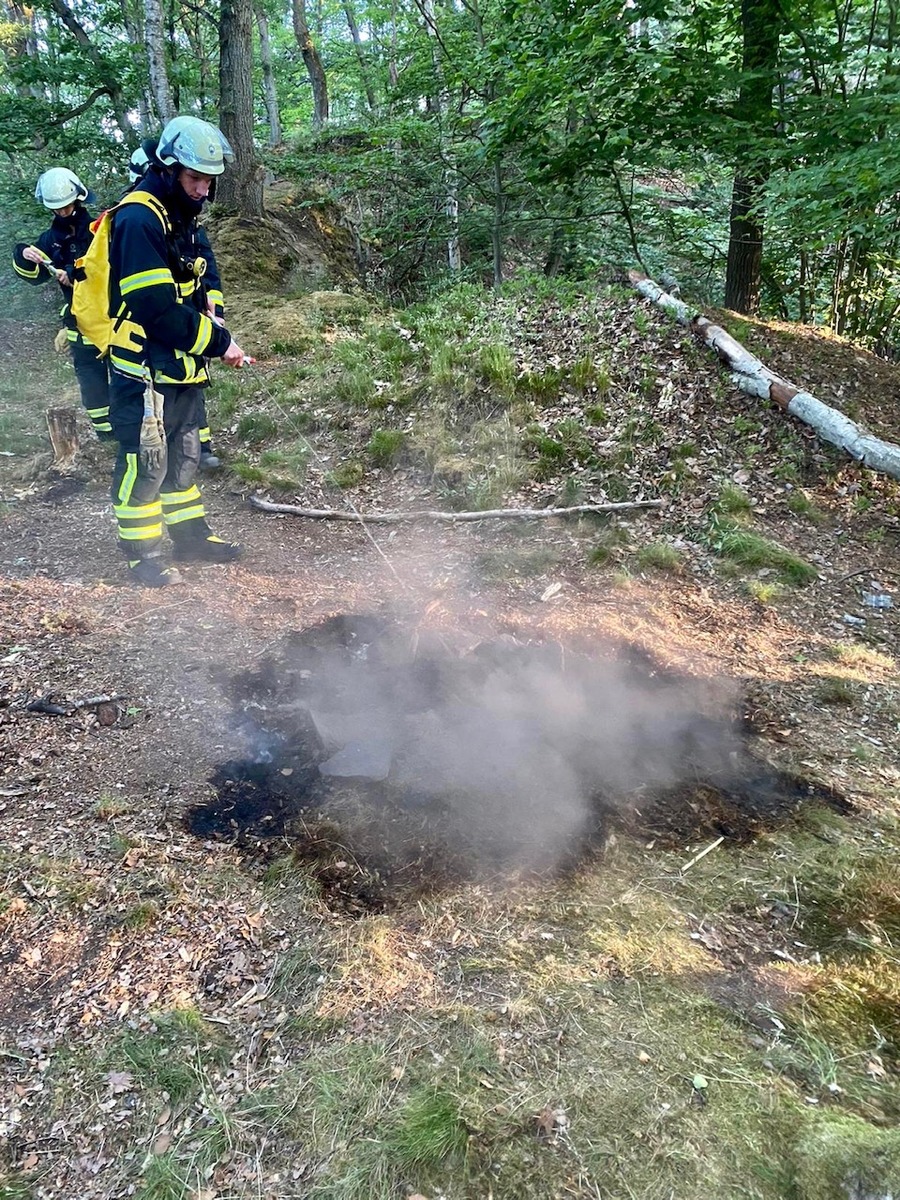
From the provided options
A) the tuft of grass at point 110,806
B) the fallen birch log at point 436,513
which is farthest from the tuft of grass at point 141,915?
the fallen birch log at point 436,513

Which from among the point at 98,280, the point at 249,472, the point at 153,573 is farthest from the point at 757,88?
the point at 153,573

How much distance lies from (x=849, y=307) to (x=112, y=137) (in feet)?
36.0

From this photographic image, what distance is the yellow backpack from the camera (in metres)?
4.09

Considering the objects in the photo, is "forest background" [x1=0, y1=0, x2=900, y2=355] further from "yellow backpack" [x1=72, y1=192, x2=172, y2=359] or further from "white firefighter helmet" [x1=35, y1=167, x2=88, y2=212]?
"yellow backpack" [x1=72, y1=192, x2=172, y2=359]

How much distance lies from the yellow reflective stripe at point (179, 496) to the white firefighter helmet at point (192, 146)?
2.01 metres

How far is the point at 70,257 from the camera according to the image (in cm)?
602

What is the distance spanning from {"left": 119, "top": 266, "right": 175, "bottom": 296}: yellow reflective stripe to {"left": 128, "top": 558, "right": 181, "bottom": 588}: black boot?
1.75 metres

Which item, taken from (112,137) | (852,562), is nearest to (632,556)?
(852,562)

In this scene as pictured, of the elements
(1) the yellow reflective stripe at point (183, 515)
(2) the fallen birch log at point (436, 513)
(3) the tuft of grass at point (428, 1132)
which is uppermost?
(1) the yellow reflective stripe at point (183, 515)

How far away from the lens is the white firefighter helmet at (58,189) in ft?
18.5

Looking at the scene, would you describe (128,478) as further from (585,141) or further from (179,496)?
(585,141)

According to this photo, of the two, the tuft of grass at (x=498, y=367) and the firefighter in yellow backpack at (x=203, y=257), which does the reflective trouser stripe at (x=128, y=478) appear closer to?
the firefighter in yellow backpack at (x=203, y=257)

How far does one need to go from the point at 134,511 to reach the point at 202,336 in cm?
126

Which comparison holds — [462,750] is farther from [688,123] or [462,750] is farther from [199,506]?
[688,123]
